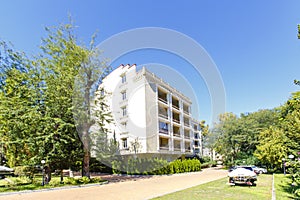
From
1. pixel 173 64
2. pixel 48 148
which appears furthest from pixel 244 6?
pixel 48 148

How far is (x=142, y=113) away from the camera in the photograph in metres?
27.0

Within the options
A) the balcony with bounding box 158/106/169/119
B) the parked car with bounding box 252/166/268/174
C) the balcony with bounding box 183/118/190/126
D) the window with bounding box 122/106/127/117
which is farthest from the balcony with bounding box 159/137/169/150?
the parked car with bounding box 252/166/268/174

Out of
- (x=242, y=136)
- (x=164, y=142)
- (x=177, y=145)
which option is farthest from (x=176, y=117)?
(x=242, y=136)

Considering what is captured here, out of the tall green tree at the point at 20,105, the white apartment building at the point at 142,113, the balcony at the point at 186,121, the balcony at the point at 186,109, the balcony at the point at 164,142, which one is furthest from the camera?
the balcony at the point at 186,109

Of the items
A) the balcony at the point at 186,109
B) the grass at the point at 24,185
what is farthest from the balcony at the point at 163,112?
the grass at the point at 24,185

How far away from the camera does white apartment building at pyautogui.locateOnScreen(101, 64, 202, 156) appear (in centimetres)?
2714

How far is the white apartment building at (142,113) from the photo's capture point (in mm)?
27141

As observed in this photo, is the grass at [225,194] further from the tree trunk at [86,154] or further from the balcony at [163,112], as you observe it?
the balcony at [163,112]

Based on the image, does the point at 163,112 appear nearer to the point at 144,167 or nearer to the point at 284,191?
the point at 144,167

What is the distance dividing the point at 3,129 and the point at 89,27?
40.2 ft

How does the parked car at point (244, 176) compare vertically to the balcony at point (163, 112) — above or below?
below

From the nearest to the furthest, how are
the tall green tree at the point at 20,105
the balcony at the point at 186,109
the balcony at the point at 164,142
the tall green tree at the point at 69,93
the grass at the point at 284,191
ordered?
1. the grass at the point at 284,191
2. the tall green tree at the point at 20,105
3. the tall green tree at the point at 69,93
4. the balcony at the point at 164,142
5. the balcony at the point at 186,109

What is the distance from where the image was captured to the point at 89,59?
19.3 metres

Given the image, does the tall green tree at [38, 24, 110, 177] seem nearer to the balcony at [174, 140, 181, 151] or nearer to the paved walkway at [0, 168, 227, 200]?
the paved walkway at [0, 168, 227, 200]
